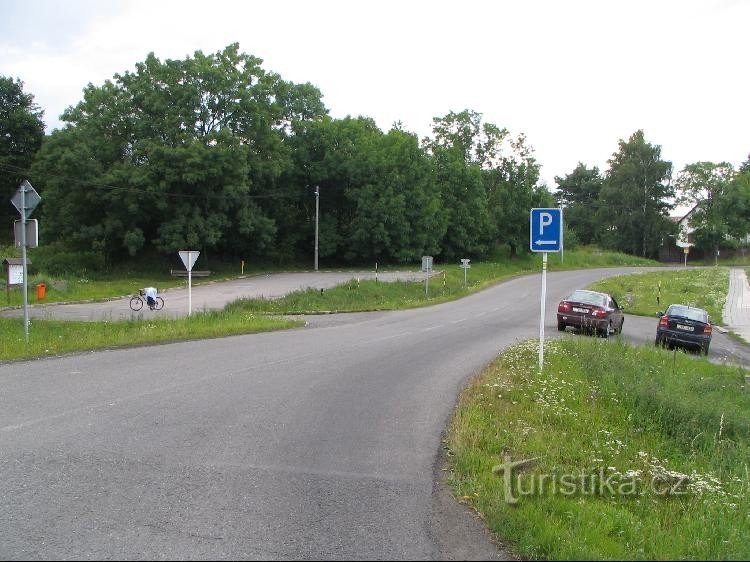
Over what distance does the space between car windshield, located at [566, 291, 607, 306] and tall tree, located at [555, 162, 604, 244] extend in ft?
238

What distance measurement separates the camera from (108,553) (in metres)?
4.15

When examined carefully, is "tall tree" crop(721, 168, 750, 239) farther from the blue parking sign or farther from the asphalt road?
the blue parking sign

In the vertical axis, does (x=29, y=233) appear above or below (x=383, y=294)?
above

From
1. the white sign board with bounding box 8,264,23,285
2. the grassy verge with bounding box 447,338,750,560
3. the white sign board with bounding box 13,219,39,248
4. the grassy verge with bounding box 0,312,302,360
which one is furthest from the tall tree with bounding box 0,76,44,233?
the grassy verge with bounding box 447,338,750,560

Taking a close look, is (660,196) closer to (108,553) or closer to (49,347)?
(49,347)

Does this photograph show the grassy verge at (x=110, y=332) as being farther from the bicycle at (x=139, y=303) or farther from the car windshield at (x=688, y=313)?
the car windshield at (x=688, y=313)

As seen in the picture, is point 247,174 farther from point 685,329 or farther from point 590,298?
point 685,329

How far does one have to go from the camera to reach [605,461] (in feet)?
21.6

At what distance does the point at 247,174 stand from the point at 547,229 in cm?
3939

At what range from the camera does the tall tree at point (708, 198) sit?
3194 inches

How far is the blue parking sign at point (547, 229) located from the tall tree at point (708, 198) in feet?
266

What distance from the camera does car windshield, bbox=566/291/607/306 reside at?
22.2m

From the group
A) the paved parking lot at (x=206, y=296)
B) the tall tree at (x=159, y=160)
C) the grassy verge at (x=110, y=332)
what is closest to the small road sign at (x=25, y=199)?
the grassy verge at (x=110, y=332)

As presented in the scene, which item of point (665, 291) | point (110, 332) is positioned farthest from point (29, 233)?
point (665, 291)
